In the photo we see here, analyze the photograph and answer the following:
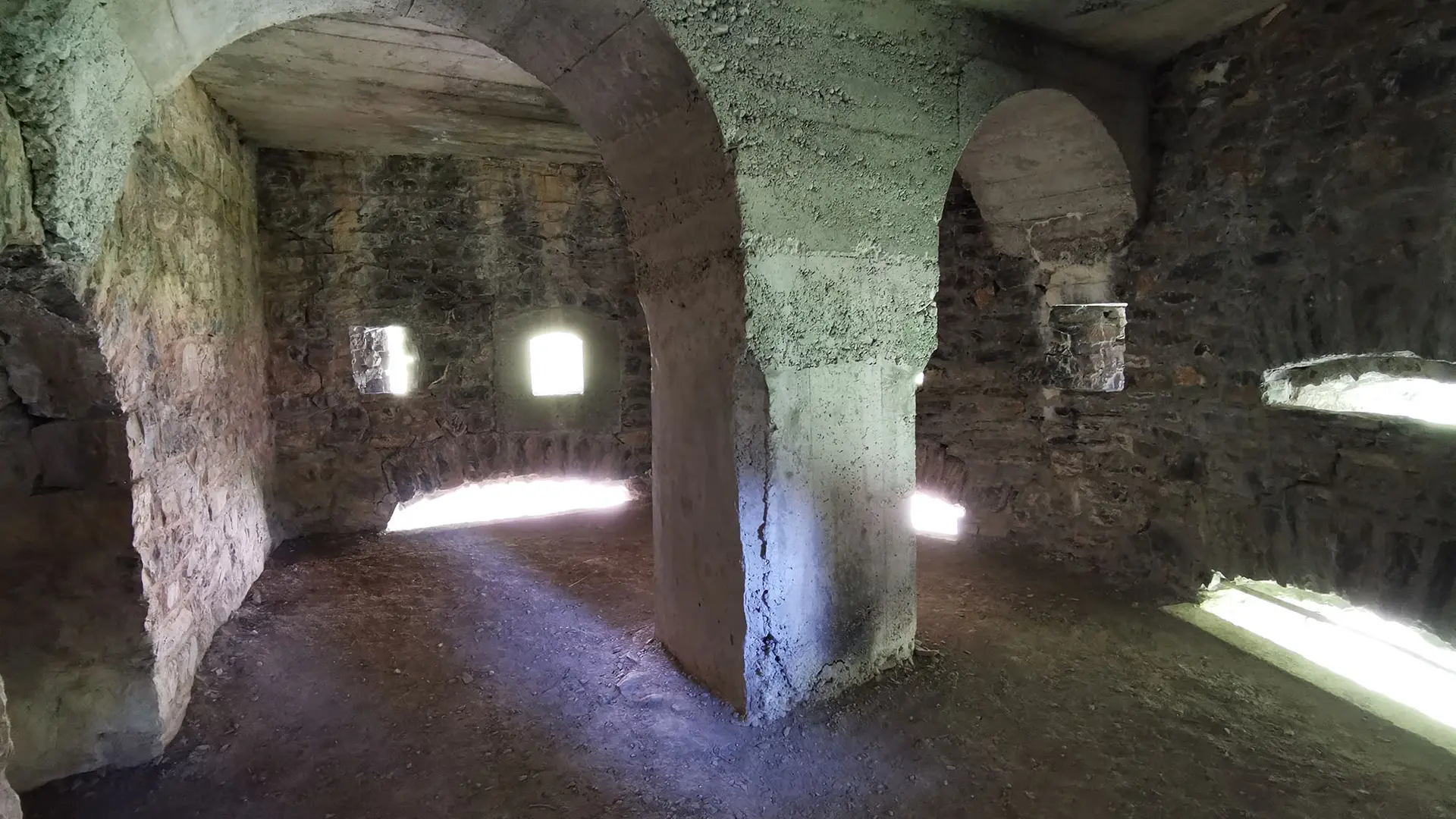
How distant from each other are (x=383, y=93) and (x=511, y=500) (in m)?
4.30

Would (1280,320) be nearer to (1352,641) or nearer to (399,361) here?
(1352,641)

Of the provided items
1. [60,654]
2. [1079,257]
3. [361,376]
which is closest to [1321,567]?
[1079,257]

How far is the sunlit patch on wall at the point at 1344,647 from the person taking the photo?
2.66m

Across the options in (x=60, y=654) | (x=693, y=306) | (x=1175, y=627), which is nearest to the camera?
(x=60, y=654)

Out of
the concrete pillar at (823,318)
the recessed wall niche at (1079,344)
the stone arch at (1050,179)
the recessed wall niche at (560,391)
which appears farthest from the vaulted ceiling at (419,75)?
the recessed wall niche at (1079,344)

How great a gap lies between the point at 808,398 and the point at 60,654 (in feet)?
8.20

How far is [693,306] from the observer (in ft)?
8.18

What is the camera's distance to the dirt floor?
2152mm

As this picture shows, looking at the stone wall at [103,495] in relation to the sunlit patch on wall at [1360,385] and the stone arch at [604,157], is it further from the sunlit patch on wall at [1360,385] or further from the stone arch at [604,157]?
the sunlit patch on wall at [1360,385]

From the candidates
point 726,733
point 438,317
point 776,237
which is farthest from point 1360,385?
point 438,317

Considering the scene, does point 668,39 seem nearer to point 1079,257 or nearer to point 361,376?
point 1079,257

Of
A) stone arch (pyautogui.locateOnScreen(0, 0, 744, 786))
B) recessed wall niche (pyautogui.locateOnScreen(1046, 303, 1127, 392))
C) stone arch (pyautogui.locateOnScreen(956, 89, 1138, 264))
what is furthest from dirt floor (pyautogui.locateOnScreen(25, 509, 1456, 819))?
stone arch (pyautogui.locateOnScreen(956, 89, 1138, 264))

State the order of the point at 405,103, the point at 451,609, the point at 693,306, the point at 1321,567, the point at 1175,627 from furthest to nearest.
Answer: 1. the point at 405,103
2. the point at 451,609
3. the point at 1175,627
4. the point at 1321,567
5. the point at 693,306

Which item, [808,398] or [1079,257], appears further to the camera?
[1079,257]
